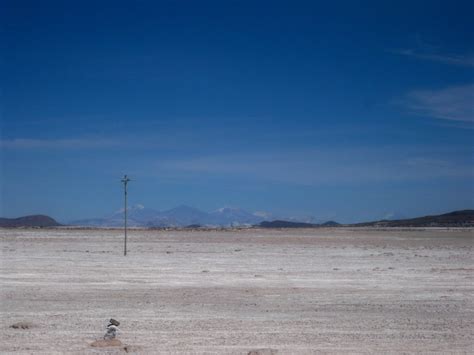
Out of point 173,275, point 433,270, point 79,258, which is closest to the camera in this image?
point 173,275

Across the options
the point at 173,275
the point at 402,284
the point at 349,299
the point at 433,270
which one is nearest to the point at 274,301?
the point at 349,299

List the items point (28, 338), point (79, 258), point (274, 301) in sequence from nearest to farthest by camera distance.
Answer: point (28, 338) → point (274, 301) → point (79, 258)

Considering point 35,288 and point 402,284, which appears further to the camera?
point 402,284

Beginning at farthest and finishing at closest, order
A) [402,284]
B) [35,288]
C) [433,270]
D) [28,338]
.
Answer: [433,270]
[402,284]
[35,288]
[28,338]

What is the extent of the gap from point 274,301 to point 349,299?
7.00 feet

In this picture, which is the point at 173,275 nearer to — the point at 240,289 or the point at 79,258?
the point at 240,289

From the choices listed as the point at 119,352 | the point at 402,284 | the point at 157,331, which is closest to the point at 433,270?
the point at 402,284

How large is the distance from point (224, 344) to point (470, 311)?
730cm

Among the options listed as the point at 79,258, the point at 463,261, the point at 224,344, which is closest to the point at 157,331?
the point at 224,344

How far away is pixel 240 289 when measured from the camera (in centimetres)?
2041

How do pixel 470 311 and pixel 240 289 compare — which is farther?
pixel 240 289

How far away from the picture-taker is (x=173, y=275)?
25.0m

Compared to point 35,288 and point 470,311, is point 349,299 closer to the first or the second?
point 470,311

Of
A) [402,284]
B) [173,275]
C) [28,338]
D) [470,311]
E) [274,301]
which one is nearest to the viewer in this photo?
[28,338]
